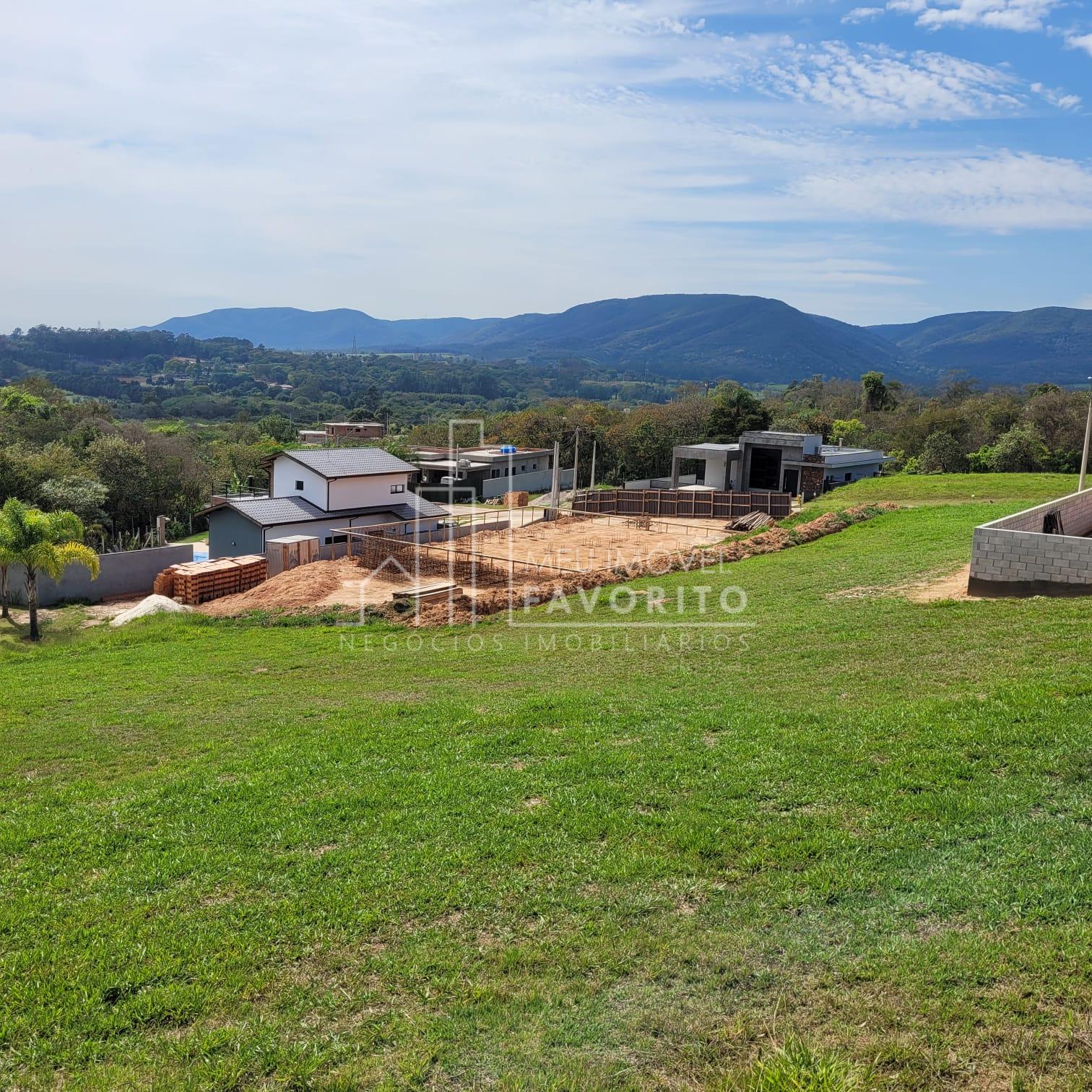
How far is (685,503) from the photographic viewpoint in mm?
41750

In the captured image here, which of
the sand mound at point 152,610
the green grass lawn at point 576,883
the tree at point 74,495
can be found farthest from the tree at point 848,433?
the green grass lawn at point 576,883

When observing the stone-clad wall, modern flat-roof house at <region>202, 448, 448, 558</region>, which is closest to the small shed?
modern flat-roof house at <region>202, 448, 448, 558</region>

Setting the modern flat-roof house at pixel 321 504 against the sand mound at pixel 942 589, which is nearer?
the sand mound at pixel 942 589

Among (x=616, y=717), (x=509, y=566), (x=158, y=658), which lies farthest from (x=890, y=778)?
(x=509, y=566)

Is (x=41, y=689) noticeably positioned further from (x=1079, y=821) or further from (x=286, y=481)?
(x=286, y=481)

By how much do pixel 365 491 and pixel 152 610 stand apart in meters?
12.4

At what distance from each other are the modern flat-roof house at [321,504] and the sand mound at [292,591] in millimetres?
4669

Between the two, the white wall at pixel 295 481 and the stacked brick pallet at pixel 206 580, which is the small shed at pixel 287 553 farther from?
the white wall at pixel 295 481

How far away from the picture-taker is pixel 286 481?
110 feet

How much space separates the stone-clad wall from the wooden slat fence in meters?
23.9

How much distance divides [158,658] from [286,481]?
58.6 ft

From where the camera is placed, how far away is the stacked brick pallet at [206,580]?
82.7 feet

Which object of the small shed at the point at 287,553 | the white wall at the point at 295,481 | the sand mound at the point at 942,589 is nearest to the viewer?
the sand mound at the point at 942,589

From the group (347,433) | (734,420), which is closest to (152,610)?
(734,420)
